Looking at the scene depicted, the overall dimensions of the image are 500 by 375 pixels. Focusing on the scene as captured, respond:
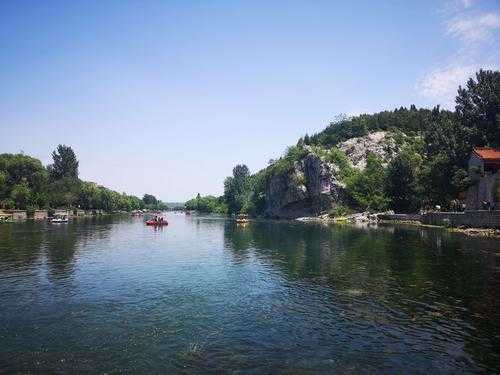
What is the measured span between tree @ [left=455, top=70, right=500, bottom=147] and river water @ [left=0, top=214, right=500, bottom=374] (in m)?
57.5

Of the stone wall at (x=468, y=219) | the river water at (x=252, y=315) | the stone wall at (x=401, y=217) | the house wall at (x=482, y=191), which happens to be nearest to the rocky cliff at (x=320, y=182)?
the stone wall at (x=401, y=217)

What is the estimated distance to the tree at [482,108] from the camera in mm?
94500

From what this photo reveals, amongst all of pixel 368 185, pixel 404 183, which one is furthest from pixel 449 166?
pixel 368 185

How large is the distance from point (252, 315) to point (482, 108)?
96179 millimetres

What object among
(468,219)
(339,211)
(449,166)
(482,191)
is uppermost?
(449,166)

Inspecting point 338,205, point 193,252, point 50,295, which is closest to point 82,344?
point 50,295

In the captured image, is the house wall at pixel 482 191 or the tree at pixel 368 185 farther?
the tree at pixel 368 185

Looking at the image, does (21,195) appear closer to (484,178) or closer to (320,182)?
(320,182)

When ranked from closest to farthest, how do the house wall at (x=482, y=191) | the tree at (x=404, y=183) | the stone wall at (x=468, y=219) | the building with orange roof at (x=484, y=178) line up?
1. the stone wall at (x=468, y=219)
2. the building with orange roof at (x=484, y=178)
3. the house wall at (x=482, y=191)
4. the tree at (x=404, y=183)

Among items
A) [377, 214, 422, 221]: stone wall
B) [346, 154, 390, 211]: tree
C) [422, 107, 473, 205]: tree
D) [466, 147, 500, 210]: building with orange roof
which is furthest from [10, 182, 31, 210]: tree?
[466, 147, 500, 210]: building with orange roof

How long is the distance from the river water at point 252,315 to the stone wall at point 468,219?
27.9 meters

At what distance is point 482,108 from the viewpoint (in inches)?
3856

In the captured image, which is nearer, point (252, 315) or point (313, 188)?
point (252, 315)

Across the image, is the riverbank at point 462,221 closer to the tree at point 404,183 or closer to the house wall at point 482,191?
the house wall at point 482,191
